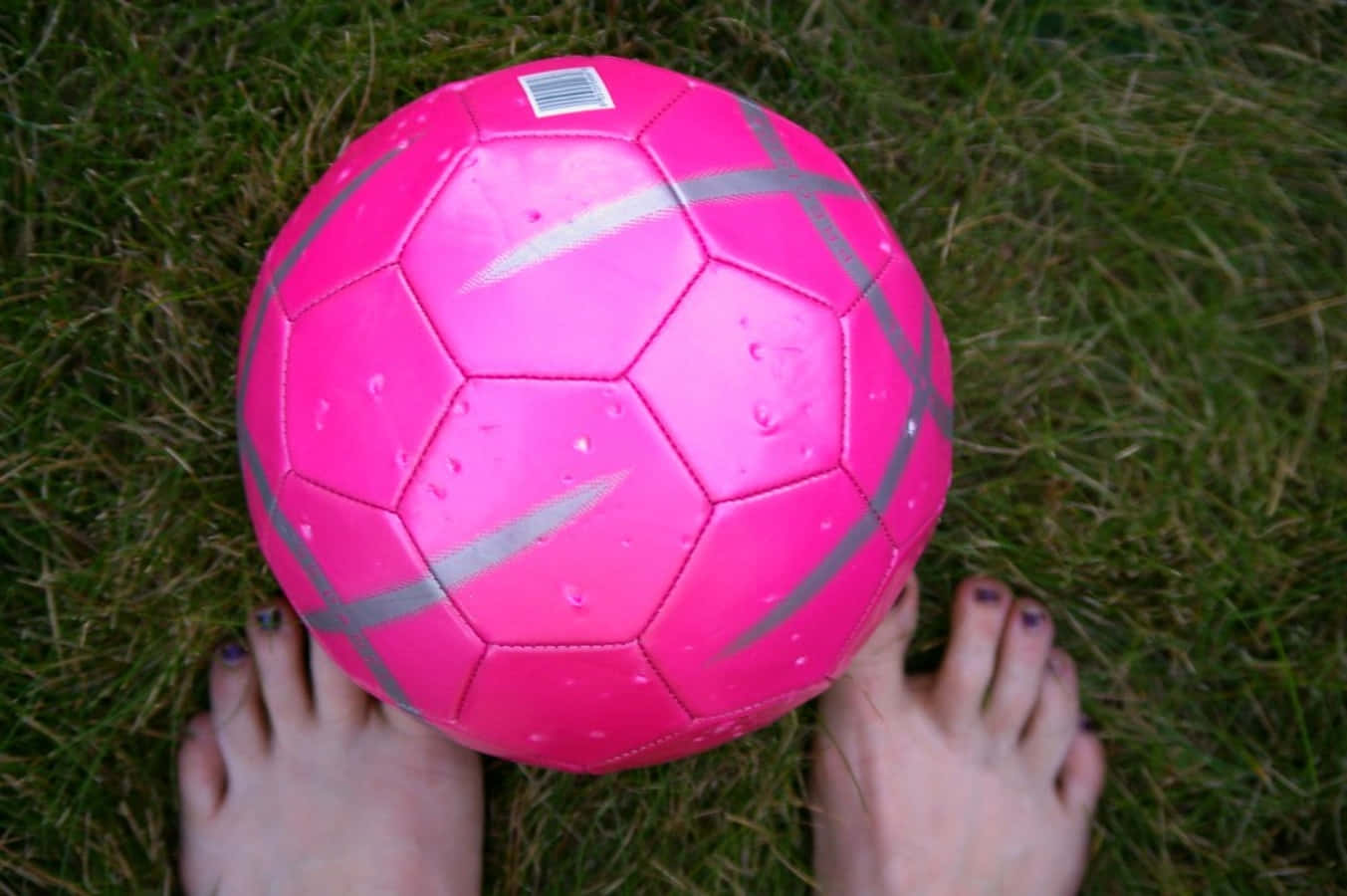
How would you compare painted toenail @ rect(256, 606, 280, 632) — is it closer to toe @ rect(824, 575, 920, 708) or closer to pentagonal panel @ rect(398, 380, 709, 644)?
pentagonal panel @ rect(398, 380, 709, 644)

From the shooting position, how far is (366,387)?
1.33 m

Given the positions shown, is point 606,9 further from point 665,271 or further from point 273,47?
point 665,271

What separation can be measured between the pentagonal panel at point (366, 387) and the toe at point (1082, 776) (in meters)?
1.59

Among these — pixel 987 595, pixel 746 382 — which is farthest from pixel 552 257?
pixel 987 595

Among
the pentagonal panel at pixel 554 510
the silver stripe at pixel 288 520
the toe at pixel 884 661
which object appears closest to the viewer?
the pentagonal panel at pixel 554 510

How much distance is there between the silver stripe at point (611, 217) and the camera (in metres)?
1.29

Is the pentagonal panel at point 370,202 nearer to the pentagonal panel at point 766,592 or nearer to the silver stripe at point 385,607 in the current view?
the silver stripe at point 385,607

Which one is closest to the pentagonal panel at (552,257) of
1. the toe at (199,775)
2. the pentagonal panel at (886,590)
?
Answer: the pentagonal panel at (886,590)

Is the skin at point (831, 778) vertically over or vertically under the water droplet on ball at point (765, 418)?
under

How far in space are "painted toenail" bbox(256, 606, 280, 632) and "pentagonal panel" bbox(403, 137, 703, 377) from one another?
1024 mm

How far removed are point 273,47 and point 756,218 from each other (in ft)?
4.14

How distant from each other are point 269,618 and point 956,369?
4.58ft

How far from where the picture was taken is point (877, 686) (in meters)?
2.19

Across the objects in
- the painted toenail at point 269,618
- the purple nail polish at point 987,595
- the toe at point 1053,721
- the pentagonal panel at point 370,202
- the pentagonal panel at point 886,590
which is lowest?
the toe at point 1053,721
